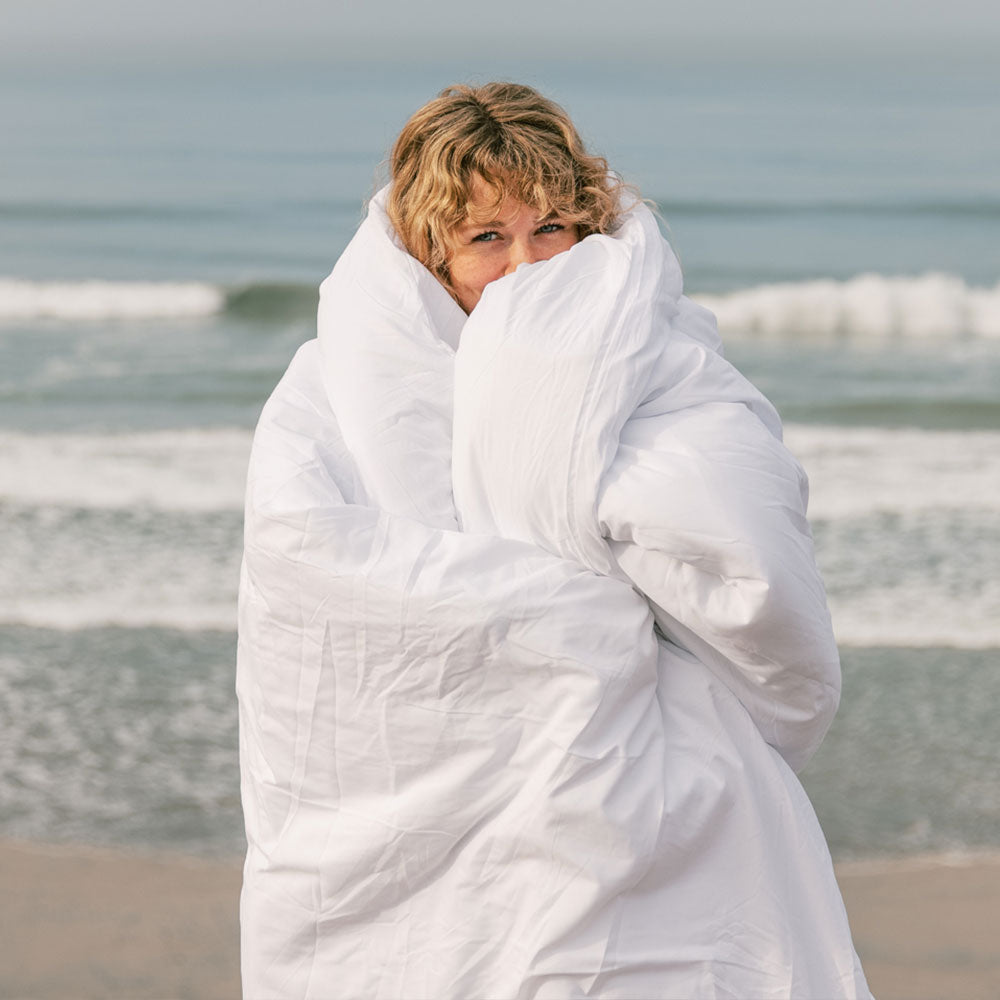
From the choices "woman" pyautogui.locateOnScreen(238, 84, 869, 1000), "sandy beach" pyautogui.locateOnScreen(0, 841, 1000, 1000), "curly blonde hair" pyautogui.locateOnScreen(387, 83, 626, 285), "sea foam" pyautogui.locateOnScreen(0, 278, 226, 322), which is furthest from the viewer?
"sea foam" pyautogui.locateOnScreen(0, 278, 226, 322)

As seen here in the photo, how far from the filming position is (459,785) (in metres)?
1.51

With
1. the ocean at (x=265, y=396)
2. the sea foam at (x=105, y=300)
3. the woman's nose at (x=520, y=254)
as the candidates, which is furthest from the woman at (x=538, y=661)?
the sea foam at (x=105, y=300)

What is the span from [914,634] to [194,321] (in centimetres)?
842

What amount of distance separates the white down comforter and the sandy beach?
1657mm

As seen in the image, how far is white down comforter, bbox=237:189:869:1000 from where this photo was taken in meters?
1.46

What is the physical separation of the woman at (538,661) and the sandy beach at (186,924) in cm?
163

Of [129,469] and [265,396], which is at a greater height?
[129,469]

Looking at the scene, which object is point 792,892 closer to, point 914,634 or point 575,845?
point 575,845

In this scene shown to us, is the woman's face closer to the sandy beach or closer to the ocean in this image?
the ocean

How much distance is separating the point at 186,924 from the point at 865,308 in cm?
1008

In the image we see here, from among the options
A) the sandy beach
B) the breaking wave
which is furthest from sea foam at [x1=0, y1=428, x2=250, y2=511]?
the breaking wave

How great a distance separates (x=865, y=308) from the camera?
1230 cm

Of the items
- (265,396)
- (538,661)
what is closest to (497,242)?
(538,661)

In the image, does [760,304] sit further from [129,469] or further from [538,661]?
[538,661]
